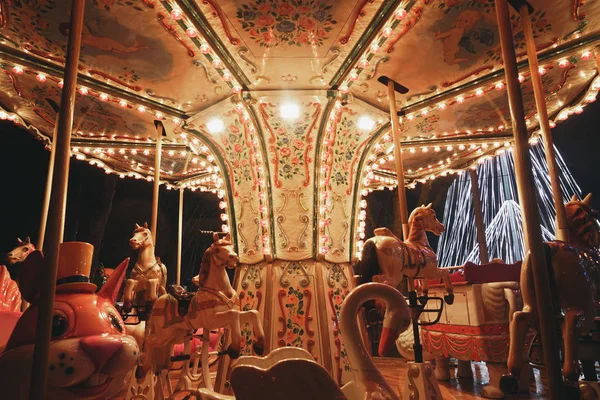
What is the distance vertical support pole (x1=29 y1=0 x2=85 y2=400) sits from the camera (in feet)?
5.36

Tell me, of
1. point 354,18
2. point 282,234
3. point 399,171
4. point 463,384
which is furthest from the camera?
point 463,384

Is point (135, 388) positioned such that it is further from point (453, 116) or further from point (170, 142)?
point (453, 116)

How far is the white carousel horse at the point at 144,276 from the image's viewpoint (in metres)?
5.14

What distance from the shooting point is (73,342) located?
1.73 m

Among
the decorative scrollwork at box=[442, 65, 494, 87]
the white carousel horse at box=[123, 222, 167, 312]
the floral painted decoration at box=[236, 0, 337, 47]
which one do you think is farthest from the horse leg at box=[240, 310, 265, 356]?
the decorative scrollwork at box=[442, 65, 494, 87]

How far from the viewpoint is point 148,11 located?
3.78 metres

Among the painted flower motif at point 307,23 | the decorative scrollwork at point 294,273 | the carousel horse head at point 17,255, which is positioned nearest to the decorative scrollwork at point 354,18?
the painted flower motif at point 307,23

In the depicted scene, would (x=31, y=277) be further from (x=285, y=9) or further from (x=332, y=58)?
→ (x=332, y=58)

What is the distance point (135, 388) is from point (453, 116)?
542cm

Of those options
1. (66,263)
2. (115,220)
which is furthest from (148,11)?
(115,220)

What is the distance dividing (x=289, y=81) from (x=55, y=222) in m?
3.55

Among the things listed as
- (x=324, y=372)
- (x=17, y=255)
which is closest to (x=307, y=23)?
(x=324, y=372)

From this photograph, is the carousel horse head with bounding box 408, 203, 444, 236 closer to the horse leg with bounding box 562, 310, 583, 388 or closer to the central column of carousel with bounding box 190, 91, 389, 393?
the central column of carousel with bounding box 190, 91, 389, 393

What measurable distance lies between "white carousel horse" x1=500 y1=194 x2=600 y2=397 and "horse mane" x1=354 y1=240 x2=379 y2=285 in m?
1.66
